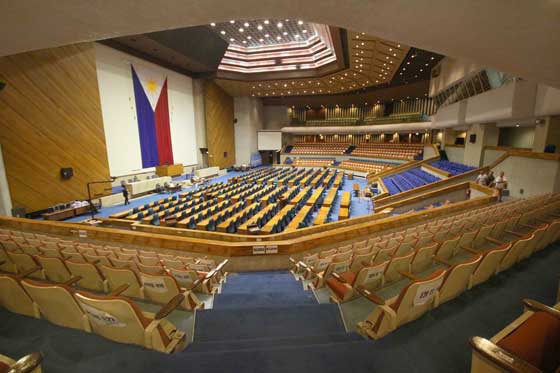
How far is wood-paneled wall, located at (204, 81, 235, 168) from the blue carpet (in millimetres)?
19089

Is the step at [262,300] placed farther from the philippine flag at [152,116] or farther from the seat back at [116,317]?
the philippine flag at [152,116]

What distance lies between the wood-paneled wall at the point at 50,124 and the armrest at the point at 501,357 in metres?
12.1

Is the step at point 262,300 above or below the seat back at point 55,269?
below

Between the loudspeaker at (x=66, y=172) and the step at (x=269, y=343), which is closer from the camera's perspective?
the step at (x=269, y=343)

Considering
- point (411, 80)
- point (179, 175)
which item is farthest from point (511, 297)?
point (411, 80)

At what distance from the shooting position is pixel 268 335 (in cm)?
199

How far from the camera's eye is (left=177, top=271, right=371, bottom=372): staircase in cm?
149

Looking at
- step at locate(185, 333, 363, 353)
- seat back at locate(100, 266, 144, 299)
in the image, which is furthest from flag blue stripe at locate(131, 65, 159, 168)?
step at locate(185, 333, 363, 353)

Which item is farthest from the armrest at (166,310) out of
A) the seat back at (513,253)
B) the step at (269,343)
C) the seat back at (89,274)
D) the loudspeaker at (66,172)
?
the loudspeaker at (66,172)

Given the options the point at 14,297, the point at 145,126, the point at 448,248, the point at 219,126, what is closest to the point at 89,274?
the point at 14,297

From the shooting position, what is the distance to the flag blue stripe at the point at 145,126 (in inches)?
530

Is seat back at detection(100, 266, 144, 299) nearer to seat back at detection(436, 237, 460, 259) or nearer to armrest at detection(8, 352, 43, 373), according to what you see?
armrest at detection(8, 352, 43, 373)

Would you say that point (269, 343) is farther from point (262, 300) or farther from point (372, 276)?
point (372, 276)

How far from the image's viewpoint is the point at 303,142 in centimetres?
2833
